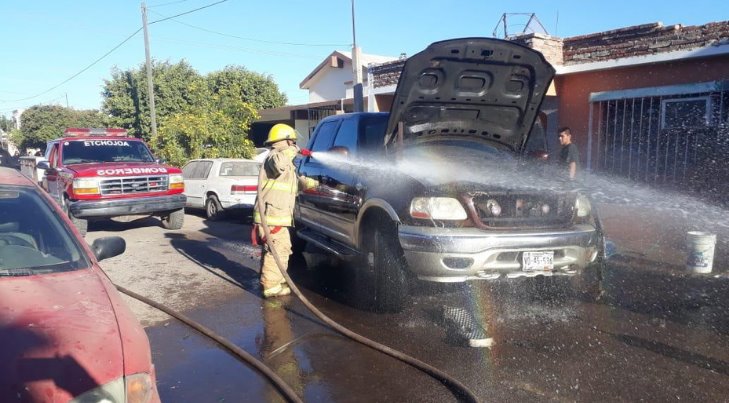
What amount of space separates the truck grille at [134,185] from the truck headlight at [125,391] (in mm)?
8180

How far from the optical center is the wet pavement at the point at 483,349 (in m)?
3.57

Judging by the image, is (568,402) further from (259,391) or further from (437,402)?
(259,391)

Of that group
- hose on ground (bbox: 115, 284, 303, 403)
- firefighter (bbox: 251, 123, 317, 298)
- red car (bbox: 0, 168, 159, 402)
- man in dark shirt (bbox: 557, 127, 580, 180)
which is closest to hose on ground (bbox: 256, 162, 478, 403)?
→ firefighter (bbox: 251, 123, 317, 298)

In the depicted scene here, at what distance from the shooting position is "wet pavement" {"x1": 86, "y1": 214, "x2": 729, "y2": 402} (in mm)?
3572

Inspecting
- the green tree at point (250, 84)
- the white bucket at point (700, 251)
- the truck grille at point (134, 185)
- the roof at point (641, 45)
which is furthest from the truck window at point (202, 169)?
the green tree at point (250, 84)

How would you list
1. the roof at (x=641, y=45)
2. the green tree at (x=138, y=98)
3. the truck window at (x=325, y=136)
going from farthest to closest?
the green tree at (x=138, y=98) < the roof at (x=641, y=45) < the truck window at (x=325, y=136)

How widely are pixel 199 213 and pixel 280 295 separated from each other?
8714mm

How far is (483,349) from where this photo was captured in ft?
13.9

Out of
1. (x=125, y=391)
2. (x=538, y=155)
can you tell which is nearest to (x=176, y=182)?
(x=538, y=155)

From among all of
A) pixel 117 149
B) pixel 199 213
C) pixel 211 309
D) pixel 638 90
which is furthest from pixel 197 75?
pixel 211 309

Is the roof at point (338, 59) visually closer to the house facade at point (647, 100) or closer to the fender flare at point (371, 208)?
the house facade at point (647, 100)

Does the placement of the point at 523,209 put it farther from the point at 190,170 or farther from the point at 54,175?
the point at 190,170

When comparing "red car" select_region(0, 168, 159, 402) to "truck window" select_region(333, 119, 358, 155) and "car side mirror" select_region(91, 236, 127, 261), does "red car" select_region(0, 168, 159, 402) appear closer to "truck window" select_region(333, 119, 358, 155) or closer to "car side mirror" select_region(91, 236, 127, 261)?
"car side mirror" select_region(91, 236, 127, 261)

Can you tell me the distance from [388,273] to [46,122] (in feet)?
166
